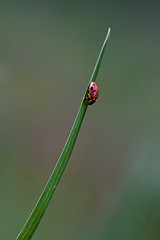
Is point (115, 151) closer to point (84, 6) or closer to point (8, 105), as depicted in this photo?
point (8, 105)

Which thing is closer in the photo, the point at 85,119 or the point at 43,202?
the point at 43,202

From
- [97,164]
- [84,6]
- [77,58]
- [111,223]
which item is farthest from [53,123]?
[84,6]

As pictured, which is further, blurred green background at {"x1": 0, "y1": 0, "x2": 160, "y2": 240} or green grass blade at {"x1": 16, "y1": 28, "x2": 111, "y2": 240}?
blurred green background at {"x1": 0, "y1": 0, "x2": 160, "y2": 240}

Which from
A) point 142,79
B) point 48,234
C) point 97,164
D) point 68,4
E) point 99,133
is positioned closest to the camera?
point 48,234

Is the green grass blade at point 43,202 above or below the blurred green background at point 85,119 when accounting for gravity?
below

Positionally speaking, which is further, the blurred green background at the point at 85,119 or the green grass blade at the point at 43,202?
the blurred green background at the point at 85,119

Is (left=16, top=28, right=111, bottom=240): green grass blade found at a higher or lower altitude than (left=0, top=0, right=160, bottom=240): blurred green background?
lower

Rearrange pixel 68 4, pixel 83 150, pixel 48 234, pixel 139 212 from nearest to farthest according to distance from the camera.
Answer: pixel 139 212 < pixel 48 234 < pixel 83 150 < pixel 68 4

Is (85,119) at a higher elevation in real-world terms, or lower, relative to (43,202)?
higher
